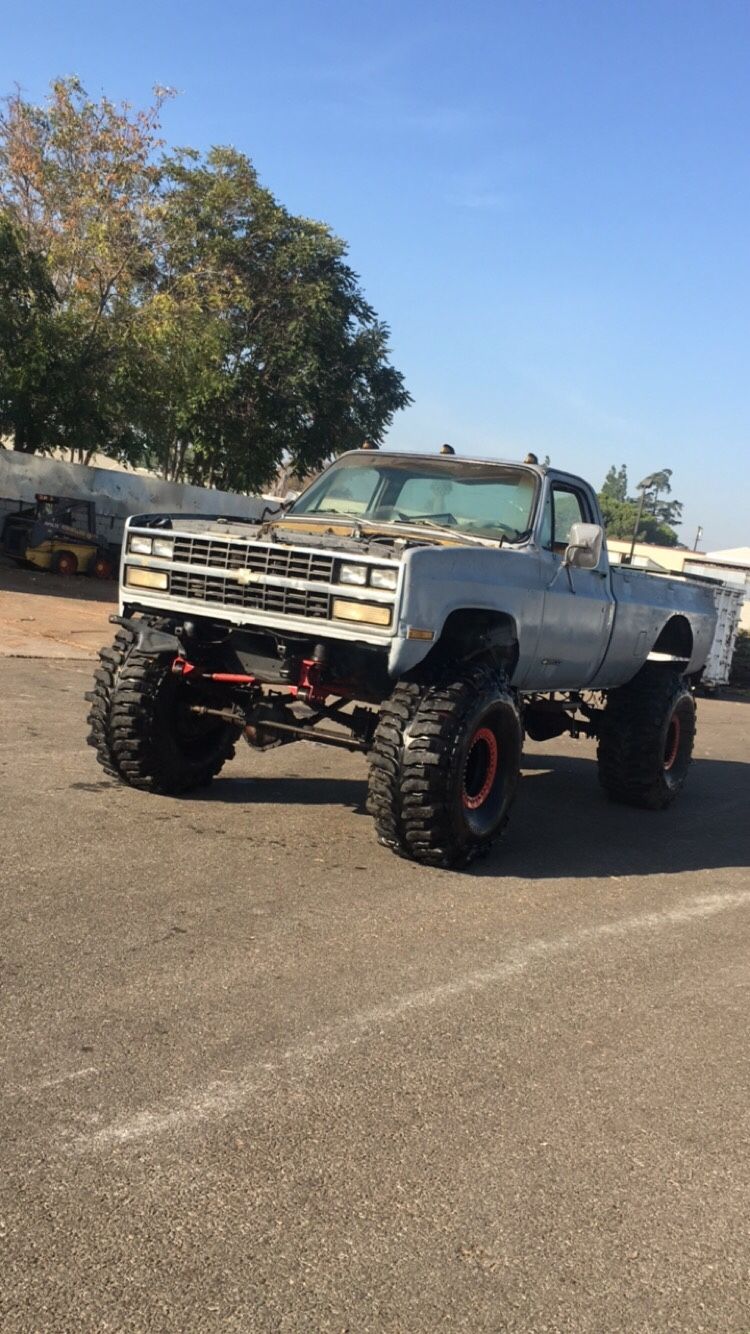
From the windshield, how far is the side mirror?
0.98 ft

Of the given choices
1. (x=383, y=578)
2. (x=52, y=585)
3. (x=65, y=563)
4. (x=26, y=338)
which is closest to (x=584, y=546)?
(x=383, y=578)

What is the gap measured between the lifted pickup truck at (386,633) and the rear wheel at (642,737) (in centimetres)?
64

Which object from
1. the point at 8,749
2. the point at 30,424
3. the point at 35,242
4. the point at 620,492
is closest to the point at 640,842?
the point at 8,749

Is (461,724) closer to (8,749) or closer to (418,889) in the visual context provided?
(418,889)

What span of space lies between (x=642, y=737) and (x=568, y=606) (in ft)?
6.12

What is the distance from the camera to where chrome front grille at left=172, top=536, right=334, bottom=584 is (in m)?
6.38

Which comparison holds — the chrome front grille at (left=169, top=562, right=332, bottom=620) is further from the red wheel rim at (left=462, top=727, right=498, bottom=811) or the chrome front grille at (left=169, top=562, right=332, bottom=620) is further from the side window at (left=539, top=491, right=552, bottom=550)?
the side window at (left=539, top=491, right=552, bottom=550)

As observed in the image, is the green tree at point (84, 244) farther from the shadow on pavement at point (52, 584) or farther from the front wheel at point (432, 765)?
the front wheel at point (432, 765)

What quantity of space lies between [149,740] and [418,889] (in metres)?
1.91

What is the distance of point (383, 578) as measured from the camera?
20.2ft

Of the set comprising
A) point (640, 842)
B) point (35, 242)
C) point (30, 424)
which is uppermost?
point (35, 242)

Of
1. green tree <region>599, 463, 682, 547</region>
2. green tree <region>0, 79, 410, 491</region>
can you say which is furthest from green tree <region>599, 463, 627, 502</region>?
green tree <region>0, 79, 410, 491</region>

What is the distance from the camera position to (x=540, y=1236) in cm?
309

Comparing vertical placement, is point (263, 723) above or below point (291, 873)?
above
